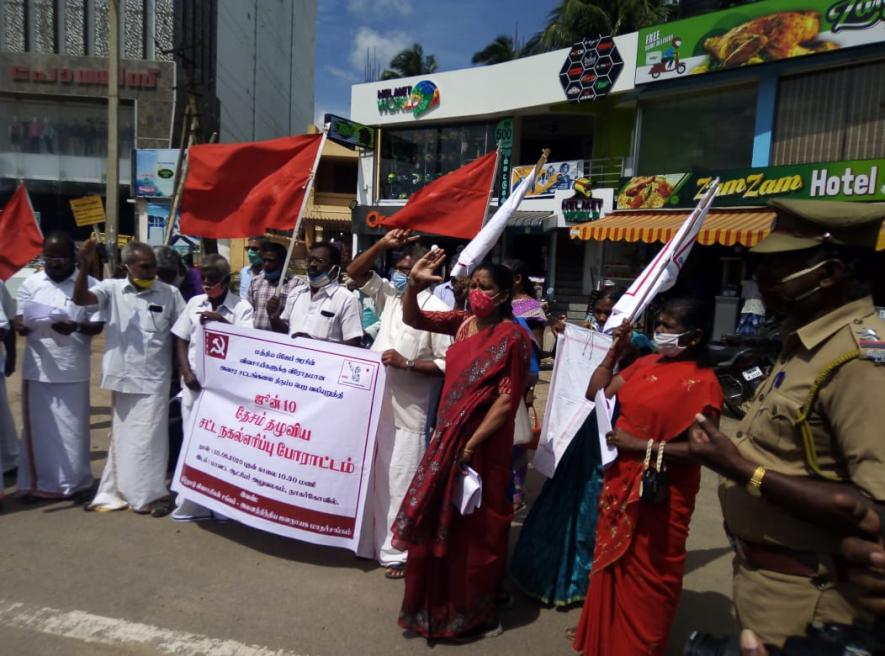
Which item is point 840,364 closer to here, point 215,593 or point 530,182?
point 530,182

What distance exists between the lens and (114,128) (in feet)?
35.4

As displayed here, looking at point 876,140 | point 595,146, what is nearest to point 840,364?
point 876,140

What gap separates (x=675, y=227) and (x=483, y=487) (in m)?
11.0

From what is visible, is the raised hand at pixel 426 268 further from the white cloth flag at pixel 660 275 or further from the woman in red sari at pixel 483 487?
the white cloth flag at pixel 660 275

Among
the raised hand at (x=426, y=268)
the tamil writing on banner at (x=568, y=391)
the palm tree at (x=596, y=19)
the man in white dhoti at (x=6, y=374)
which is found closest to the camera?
the raised hand at (x=426, y=268)

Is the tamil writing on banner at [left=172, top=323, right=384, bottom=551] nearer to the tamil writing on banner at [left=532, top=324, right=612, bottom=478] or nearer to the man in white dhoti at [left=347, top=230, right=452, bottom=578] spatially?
the man in white dhoti at [left=347, top=230, right=452, bottom=578]

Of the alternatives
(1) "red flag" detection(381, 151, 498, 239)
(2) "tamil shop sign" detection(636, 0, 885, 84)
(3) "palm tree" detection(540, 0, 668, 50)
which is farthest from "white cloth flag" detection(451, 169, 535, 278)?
(3) "palm tree" detection(540, 0, 668, 50)

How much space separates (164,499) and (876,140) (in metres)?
13.2

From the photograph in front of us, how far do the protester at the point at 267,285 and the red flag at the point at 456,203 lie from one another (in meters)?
1.55

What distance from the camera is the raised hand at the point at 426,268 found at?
320cm

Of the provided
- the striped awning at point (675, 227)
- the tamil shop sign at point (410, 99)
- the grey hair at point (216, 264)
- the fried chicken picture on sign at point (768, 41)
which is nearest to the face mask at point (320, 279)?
the grey hair at point (216, 264)

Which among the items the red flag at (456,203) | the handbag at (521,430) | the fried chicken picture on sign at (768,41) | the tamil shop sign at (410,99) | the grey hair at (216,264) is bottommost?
the handbag at (521,430)

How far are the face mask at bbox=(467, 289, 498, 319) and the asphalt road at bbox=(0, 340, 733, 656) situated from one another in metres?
1.52

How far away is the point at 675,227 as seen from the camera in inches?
500
